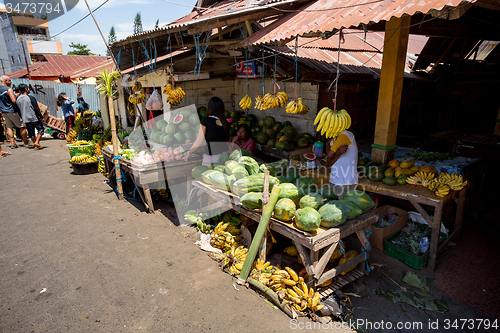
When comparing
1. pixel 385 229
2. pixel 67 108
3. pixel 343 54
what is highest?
pixel 343 54

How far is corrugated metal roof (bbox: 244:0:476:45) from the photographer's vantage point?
322 cm

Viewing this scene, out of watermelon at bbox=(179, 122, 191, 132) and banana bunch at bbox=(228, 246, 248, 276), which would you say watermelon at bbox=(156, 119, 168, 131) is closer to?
watermelon at bbox=(179, 122, 191, 132)

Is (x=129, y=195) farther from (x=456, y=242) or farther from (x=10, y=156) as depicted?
(x=456, y=242)

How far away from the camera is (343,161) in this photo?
4438 mm

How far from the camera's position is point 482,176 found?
19.4ft

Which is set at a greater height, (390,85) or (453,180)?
(390,85)

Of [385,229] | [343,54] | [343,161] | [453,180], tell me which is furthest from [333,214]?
[343,54]

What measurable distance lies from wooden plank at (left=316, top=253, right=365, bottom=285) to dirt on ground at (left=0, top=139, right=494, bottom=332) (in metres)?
0.41

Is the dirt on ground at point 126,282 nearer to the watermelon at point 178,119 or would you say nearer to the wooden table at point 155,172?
the wooden table at point 155,172

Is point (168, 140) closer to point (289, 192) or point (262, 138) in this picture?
point (262, 138)


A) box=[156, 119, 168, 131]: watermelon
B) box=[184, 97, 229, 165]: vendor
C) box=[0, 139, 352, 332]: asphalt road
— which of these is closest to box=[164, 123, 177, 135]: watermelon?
box=[156, 119, 168, 131]: watermelon

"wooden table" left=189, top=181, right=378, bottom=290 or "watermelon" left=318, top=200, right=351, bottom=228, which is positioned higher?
"watermelon" left=318, top=200, right=351, bottom=228

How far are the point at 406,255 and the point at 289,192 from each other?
2.09 m

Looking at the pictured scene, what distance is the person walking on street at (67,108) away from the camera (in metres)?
11.6
